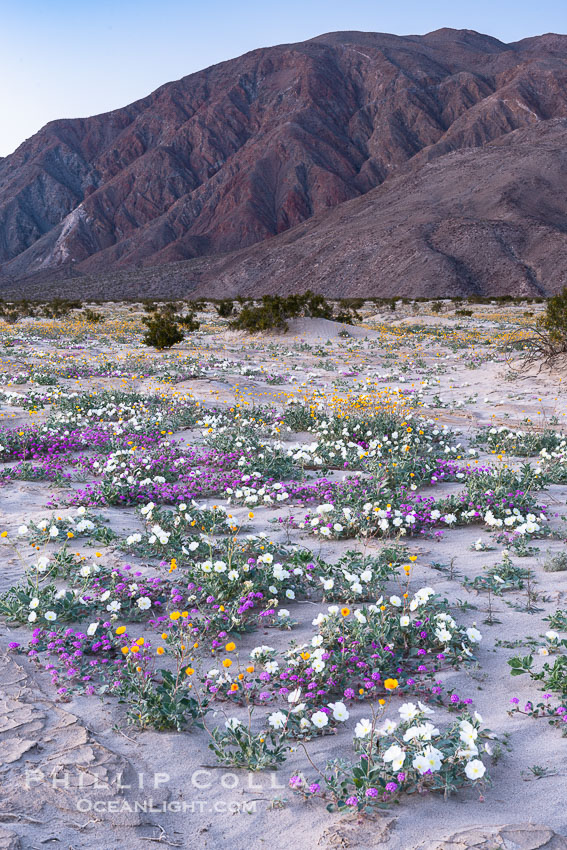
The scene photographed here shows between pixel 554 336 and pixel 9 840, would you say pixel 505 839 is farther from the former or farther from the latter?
pixel 554 336

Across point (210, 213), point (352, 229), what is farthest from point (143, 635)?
point (210, 213)

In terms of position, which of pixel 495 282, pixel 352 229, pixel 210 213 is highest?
pixel 210 213

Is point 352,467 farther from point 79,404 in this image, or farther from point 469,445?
point 79,404

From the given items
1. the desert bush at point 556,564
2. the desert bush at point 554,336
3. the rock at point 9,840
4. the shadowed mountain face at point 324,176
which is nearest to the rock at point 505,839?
the rock at point 9,840

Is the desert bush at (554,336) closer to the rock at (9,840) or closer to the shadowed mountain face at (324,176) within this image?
the rock at (9,840)

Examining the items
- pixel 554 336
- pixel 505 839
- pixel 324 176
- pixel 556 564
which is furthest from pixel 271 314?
pixel 324 176

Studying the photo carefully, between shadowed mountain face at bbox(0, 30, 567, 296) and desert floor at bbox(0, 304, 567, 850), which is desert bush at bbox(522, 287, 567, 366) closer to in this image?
desert floor at bbox(0, 304, 567, 850)

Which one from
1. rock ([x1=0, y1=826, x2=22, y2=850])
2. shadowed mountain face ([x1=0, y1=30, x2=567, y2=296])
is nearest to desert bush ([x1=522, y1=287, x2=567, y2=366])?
rock ([x1=0, y1=826, x2=22, y2=850])
